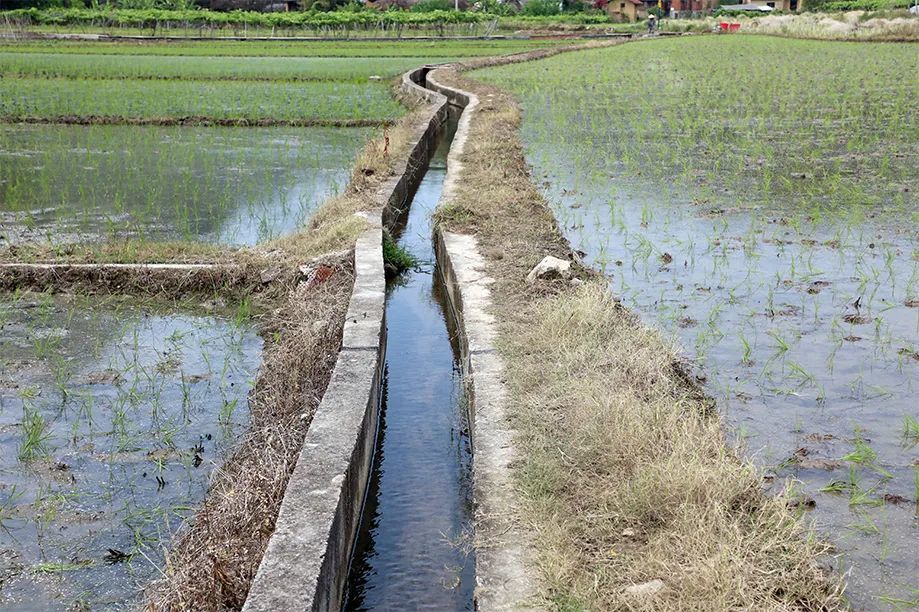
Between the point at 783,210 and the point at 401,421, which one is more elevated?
the point at 783,210

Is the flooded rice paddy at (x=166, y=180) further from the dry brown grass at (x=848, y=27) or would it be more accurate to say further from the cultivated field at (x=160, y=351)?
the dry brown grass at (x=848, y=27)

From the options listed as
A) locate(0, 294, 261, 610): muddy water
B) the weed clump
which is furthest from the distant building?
locate(0, 294, 261, 610): muddy water

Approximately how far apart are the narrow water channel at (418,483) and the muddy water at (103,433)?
2.27ft

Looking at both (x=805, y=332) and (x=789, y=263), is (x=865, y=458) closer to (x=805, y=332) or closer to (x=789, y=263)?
(x=805, y=332)

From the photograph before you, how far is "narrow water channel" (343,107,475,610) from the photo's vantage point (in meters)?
3.21

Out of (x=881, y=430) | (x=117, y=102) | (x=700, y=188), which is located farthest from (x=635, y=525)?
(x=117, y=102)

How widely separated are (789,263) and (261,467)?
160 inches

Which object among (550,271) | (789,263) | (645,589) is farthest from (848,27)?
(645,589)

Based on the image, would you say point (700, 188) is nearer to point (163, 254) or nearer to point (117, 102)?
point (163, 254)

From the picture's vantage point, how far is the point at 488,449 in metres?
3.46

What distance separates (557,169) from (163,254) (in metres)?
4.65

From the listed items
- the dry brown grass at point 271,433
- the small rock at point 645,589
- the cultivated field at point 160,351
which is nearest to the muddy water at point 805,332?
the small rock at point 645,589

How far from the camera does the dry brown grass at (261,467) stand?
2773 mm

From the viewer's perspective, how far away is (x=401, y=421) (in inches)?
177
